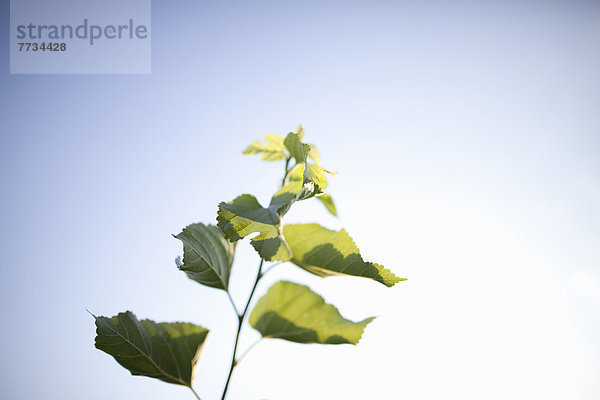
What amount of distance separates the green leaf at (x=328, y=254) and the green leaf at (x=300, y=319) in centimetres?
7

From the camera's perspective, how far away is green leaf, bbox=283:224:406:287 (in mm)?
612

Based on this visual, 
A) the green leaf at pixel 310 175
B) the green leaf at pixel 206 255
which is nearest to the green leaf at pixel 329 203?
the green leaf at pixel 310 175

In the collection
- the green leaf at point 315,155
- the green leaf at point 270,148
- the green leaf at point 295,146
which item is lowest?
the green leaf at point 295,146

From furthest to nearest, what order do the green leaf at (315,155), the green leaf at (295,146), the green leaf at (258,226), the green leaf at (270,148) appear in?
1. the green leaf at (270,148)
2. the green leaf at (315,155)
3. the green leaf at (295,146)
4. the green leaf at (258,226)

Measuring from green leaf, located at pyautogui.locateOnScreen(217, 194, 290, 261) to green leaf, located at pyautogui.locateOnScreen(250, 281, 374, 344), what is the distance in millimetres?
91

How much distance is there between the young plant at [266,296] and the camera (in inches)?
24.0

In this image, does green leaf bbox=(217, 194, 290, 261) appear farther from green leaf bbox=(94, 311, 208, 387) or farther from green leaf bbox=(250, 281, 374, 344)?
green leaf bbox=(94, 311, 208, 387)

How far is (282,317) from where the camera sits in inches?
25.9

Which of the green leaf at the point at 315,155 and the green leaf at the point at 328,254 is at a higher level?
the green leaf at the point at 315,155

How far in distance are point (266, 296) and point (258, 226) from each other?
6.2 inches

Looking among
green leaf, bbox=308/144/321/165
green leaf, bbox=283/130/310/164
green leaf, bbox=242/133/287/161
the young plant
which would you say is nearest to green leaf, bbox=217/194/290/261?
the young plant

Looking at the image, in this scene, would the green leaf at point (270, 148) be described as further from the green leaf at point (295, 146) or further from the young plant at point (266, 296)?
the young plant at point (266, 296)

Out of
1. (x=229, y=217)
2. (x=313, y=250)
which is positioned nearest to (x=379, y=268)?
(x=313, y=250)

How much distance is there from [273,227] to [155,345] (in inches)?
13.6
